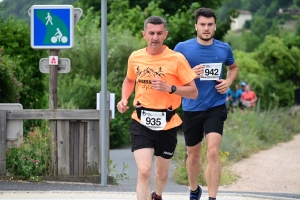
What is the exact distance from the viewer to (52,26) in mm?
13047

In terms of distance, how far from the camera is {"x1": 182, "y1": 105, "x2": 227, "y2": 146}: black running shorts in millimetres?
9508

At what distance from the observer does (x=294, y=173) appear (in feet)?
52.3

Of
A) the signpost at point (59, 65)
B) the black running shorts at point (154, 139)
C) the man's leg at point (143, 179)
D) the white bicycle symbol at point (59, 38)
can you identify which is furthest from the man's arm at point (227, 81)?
the signpost at point (59, 65)

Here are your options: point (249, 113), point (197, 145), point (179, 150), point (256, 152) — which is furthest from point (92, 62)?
point (197, 145)

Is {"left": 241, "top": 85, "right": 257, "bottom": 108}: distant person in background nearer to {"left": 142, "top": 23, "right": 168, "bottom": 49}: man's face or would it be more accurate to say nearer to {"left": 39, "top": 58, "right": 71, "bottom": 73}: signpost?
{"left": 39, "top": 58, "right": 71, "bottom": 73}: signpost

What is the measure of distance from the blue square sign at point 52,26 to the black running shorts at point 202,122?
3.77 m

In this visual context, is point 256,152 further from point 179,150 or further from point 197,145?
point 197,145

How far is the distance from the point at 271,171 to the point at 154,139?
8200 millimetres

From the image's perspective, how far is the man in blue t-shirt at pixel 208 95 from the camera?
9430mm

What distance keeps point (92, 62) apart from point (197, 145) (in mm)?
15529

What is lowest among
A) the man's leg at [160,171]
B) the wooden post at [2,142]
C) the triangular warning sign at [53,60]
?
the wooden post at [2,142]

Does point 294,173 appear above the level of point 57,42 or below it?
below

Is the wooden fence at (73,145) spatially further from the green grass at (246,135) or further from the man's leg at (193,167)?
the man's leg at (193,167)

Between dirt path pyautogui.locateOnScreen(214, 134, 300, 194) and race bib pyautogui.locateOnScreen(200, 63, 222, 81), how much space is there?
364cm
